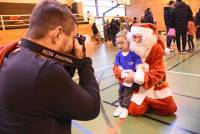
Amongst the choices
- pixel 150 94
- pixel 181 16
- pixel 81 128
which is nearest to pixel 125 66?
pixel 150 94

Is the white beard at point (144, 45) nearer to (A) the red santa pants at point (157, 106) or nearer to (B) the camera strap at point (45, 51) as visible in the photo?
(A) the red santa pants at point (157, 106)

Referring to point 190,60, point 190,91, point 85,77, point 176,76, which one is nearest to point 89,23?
point 190,60

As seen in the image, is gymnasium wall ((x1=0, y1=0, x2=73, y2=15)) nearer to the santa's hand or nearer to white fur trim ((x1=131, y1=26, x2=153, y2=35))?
white fur trim ((x1=131, y1=26, x2=153, y2=35))

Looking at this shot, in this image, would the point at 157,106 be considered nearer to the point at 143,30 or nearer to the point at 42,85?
the point at 143,30

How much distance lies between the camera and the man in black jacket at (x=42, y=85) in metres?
0.75

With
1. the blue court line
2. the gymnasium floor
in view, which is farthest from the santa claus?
the blue court line

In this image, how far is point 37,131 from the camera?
2.62ft

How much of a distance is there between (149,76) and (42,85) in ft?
5.15

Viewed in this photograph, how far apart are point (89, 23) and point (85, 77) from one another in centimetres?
1129

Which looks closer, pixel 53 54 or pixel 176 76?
pixel 53 54

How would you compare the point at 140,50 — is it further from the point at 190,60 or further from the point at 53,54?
the point at 190,60

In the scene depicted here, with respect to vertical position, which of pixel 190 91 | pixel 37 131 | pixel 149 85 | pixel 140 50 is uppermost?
pixel 140 50

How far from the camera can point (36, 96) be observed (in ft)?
2.47

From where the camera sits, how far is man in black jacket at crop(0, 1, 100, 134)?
2.45 feet
